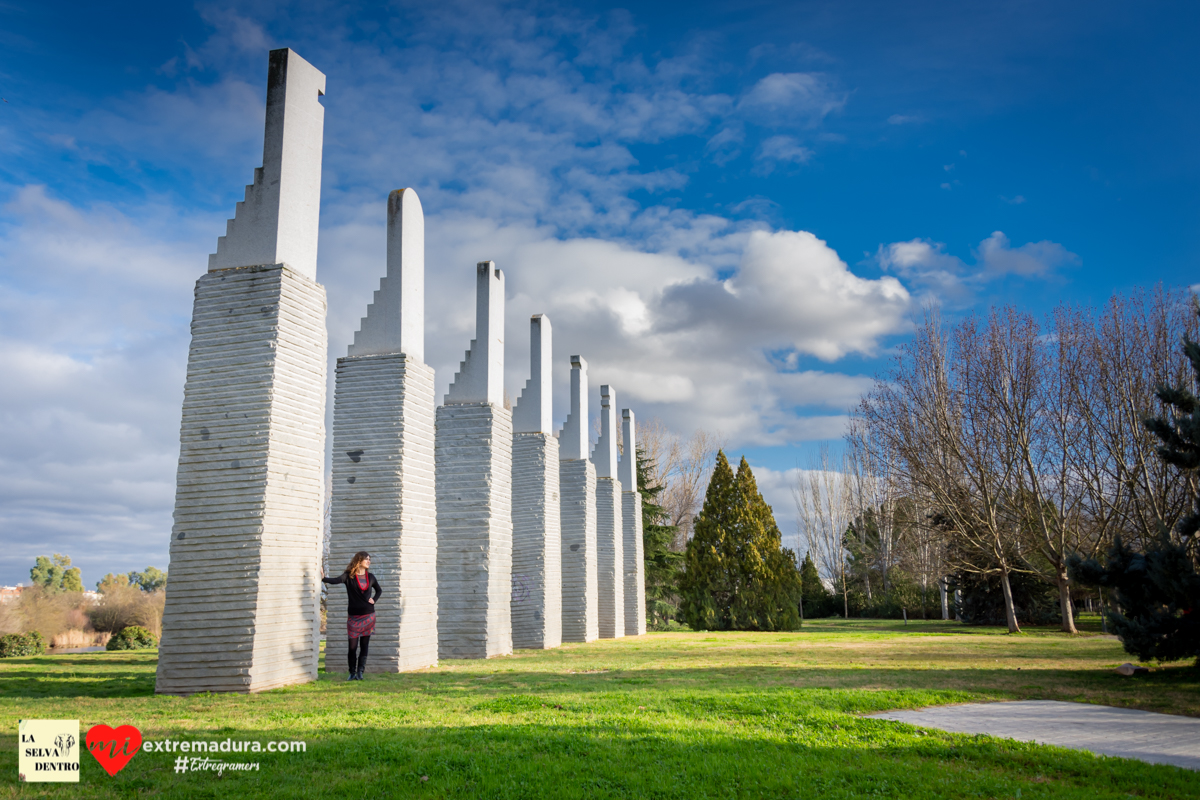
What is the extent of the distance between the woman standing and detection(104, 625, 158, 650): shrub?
966cm

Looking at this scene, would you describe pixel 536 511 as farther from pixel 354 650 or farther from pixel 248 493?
pixel 248 493

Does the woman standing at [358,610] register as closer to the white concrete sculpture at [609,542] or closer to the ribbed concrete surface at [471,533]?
the ribbed concrete surface at [471,533]

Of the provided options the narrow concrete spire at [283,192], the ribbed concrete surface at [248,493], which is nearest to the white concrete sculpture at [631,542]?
the ribbed concrete surface at [248,493]

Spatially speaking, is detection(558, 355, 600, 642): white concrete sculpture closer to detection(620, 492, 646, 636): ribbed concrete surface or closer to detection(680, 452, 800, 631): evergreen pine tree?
detection(620, 492, 646, 636): ribbed concrete surface

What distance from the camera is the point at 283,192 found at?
9305 millimetres

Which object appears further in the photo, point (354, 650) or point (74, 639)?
point (74, 639)

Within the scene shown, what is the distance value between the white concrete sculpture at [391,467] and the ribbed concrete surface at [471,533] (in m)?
2.44

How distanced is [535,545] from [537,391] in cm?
398

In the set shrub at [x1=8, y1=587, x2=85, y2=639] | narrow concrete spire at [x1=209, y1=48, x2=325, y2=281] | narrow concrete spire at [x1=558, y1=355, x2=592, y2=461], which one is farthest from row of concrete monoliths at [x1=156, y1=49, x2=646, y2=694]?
shrub at [x1=8, y1=587, x2=85, y2=639]

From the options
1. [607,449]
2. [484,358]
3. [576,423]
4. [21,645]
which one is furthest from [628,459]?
[21,645]

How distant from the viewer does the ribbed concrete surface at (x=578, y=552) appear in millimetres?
21750

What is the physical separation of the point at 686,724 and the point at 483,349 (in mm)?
10332

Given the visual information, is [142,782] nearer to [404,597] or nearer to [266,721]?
[266,721]

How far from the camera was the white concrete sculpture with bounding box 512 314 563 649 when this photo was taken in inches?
717
